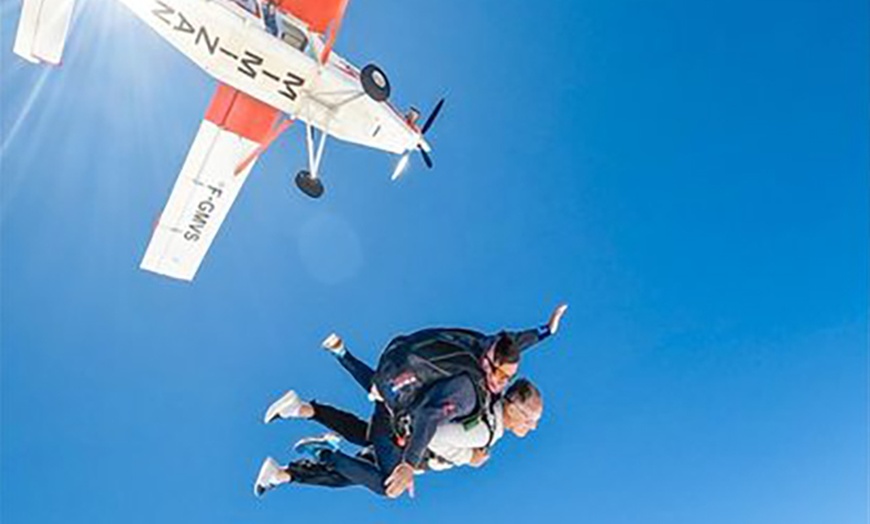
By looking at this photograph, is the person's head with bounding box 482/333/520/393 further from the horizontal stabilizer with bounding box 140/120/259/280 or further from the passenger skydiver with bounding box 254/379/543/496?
the horizontal stabilizer with bounding box 140/120/259/280

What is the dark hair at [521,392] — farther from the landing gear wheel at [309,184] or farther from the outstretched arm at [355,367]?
the landing gear wheel at [309,184]

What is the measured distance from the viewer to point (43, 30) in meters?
13.1

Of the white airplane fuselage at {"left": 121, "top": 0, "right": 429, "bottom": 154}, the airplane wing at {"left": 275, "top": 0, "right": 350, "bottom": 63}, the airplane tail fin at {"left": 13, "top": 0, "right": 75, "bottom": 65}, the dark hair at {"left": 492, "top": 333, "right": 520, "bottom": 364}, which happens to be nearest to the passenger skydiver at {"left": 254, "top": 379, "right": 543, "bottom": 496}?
the dark hair at {"left": 492, "top": 333, "right": 520, "bottom": 364}

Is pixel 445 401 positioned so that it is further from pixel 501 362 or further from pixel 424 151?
pixel 424 151

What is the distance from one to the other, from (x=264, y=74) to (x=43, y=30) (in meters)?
4.10

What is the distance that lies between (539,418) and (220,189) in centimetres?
1452

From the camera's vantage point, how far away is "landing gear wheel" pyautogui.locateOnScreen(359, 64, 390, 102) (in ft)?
44.8

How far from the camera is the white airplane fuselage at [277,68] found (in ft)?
Result: 40.2

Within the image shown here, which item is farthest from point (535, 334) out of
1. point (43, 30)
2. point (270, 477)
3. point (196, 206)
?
point (196, 206)

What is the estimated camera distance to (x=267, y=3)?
43.0ft

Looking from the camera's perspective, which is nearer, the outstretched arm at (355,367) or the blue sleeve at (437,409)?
the blue sleeve at (437,409)

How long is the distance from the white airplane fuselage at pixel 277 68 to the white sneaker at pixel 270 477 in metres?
8.77

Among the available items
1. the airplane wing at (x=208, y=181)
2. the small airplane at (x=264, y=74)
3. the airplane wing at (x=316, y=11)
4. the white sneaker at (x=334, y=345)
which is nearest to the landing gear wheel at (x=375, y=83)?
the small airplane at (x=264, y=74)

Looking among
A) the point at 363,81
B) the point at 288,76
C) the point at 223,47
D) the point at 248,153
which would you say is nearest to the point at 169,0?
the point at 223,47
